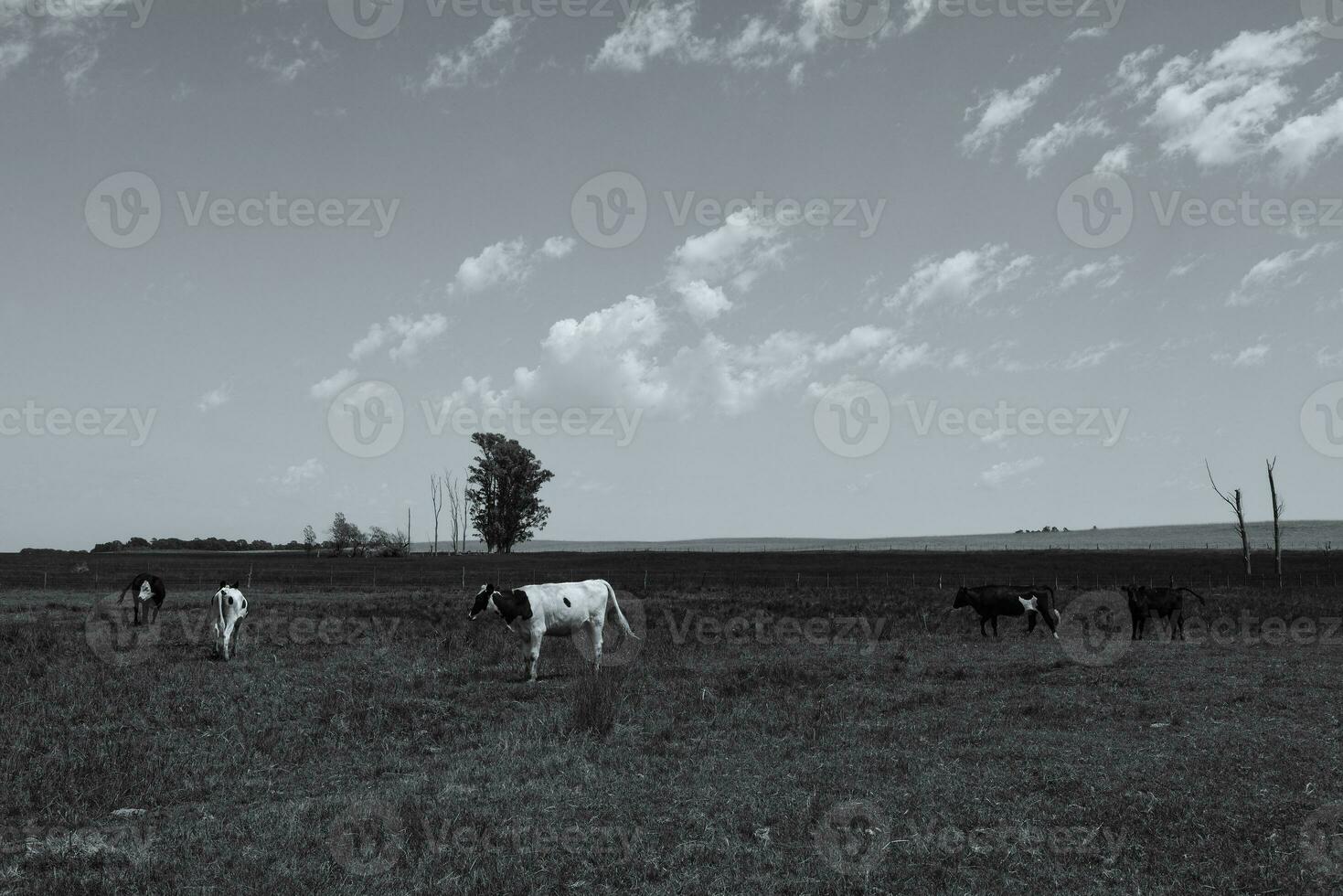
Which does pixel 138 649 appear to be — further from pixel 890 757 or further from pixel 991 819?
pixel 991 819

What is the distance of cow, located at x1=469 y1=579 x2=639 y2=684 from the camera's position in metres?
17.3

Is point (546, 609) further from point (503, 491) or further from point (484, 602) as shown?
point (503, 491)

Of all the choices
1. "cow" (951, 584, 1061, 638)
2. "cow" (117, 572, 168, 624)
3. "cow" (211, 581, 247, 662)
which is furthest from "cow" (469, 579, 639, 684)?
"cow" (117, 572, 168, 624)

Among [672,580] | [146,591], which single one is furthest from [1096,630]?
[672,580]

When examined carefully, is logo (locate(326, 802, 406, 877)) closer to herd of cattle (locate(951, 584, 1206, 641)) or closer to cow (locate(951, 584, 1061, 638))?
herd of cattle (locate(951, 584, 1206, 641))

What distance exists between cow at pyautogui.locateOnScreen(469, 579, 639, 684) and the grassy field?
71 centimetres

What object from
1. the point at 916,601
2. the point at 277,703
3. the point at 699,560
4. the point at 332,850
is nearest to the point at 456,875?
the point at 332,850

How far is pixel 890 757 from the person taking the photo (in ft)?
34.7

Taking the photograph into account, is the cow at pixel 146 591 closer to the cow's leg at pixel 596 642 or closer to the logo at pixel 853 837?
the cow's leg at pixel 596 642
